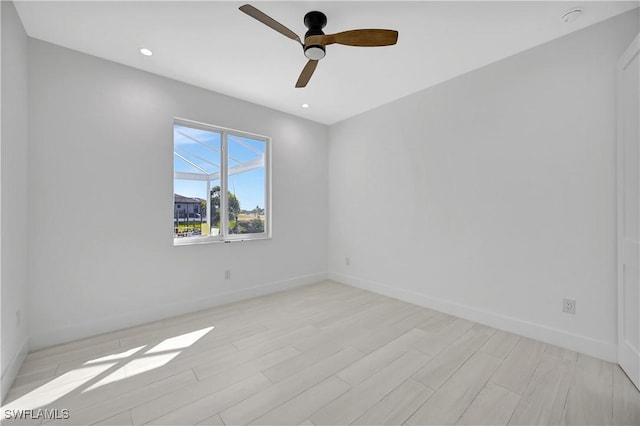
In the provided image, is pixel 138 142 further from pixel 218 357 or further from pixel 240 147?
pixel 218 357

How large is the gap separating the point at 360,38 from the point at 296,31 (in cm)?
71

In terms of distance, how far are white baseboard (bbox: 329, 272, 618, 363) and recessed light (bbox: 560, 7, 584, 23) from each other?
2.53 metres

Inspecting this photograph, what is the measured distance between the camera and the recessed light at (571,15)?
6.53 feet

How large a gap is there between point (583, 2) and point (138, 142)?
3.97m

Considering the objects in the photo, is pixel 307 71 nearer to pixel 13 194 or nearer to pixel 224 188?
pixel 224 188

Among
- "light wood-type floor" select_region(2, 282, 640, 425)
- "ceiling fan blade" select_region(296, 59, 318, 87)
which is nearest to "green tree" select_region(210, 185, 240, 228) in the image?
"light wood-type floor" select_region(2, 282, 640, 425)

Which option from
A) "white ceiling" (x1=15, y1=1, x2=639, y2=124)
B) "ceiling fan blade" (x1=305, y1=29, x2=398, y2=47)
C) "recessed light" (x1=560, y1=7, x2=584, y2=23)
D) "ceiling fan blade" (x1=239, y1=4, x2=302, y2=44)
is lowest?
"ceiling fan blade" (x1=305, y1=29, x2=398, y2=47)

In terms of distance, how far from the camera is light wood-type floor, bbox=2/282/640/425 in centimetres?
155

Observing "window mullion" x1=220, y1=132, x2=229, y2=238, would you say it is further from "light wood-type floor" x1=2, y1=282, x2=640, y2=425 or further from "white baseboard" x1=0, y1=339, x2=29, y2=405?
"white baseboard" x1=0, y1=339, x2=29, y2=405

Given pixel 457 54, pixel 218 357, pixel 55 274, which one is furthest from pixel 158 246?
pixel 457 54

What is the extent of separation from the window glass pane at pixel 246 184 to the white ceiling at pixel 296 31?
85 centimetres

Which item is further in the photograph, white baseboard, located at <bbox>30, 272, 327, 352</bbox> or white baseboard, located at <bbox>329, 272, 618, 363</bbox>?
white baseboard, located at <bbox>30, 272, 327, 352</bbox>

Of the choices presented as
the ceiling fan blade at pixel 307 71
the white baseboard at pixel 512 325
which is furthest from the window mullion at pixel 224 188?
the white baseboard at pixel 512 325

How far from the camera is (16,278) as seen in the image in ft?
6.55
